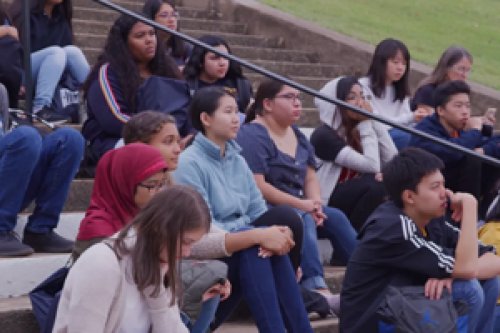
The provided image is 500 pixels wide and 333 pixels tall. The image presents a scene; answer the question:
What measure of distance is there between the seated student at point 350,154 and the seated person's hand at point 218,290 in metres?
2.00

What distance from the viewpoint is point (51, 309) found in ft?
13.0

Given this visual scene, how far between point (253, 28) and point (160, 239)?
7338 mm

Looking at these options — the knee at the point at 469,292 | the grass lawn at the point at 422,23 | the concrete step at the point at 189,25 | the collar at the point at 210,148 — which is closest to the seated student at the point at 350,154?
the collar at the point at 210,148

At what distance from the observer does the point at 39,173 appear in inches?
208

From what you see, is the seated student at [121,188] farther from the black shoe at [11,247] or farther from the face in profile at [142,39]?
the face in profile at [142,39]

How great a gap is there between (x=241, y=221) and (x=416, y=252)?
0.91 meters

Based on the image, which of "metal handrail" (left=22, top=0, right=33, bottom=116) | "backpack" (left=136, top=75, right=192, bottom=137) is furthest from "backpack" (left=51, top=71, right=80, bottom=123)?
"metal handrail" (left=22, top=0, right=33, bottom=116)

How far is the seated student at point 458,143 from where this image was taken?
22.5 feet

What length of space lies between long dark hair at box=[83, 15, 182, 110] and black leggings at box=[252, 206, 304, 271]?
3.99ft

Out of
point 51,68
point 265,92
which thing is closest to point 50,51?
point 51,68

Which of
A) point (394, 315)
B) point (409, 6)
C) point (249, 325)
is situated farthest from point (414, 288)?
point (409, 6)

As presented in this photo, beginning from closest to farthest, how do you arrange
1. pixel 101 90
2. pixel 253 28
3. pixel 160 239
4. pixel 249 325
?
pixel 160 239
pixel 249 325
pixel 101 90
pixel 253 28

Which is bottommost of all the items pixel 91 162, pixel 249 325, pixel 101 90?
pixel 249 325

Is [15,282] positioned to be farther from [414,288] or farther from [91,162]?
[414,288]
